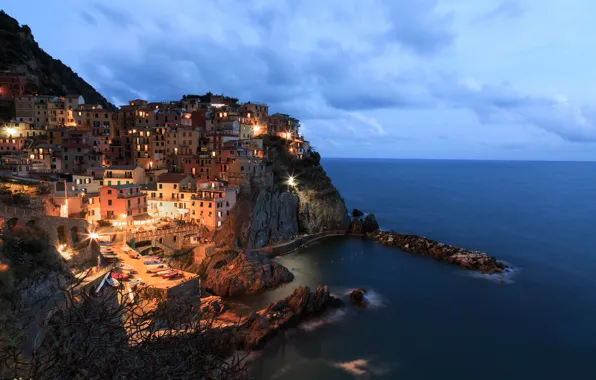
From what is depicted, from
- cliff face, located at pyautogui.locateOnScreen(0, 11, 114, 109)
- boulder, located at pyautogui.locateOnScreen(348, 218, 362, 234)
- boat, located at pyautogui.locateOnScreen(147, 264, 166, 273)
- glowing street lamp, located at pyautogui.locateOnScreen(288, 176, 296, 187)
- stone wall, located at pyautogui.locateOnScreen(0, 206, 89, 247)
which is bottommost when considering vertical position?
boulder, located at pyautogui.locateOnScreen(348, 218, 362, 234)

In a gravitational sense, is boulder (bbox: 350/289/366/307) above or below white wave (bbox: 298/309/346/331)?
above

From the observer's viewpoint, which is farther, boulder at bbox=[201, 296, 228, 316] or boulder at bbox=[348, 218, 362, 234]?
boulder at bbox=[348, 218, 362, 234]

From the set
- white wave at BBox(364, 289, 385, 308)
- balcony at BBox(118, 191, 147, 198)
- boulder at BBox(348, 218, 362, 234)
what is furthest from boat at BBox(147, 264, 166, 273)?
boulder at BBox(348, 218, 362, 234)

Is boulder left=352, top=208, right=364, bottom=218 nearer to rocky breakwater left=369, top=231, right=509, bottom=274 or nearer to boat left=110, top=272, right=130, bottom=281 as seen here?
rocky breakwater left=369, top=231, right=509, bottom=274

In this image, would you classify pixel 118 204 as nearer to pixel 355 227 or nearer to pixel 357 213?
pixel 355 227

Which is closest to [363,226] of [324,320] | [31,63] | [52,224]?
[324,320]

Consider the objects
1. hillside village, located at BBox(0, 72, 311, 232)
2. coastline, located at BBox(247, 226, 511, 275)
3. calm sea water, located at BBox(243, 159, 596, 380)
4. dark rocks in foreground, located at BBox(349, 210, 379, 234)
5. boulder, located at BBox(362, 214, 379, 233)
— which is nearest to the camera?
calm sea water, located at BBox(243, 159, 596, 380)
